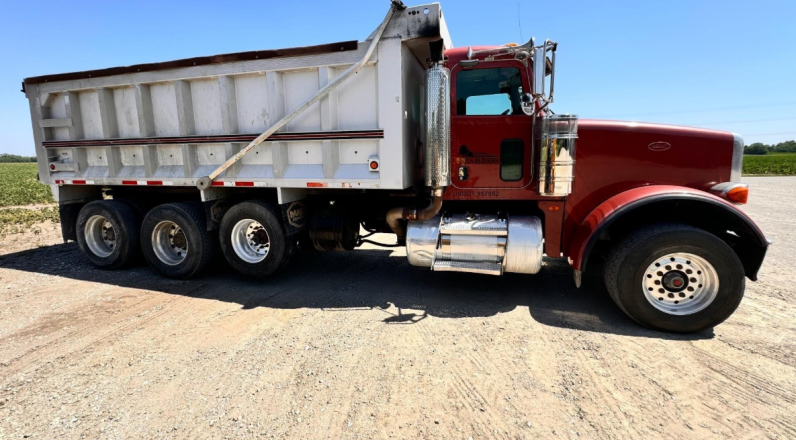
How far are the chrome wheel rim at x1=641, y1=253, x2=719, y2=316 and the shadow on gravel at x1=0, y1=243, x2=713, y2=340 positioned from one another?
0.30 metres

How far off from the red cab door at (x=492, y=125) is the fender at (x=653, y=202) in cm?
92

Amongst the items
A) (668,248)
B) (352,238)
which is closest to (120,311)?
(352,238)

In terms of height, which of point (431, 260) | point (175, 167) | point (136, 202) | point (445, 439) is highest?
point (175, 167)

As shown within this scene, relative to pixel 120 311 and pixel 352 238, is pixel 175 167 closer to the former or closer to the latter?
pixel 120 311

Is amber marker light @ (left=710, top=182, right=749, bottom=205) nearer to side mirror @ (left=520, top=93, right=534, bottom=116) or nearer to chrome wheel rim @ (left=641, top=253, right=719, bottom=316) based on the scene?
chrome wheel rim @ (left=641, top=253, right=719, bottom=316)

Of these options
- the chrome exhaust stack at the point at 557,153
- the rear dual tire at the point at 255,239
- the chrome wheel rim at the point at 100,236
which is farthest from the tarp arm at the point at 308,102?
the chrome wheel rim at the point at 100,236

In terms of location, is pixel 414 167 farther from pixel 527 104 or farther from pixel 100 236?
pixel 100 236

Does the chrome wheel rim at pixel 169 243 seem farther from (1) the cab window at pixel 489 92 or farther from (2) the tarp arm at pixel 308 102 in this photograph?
(1) the cab window at pixel 489 92

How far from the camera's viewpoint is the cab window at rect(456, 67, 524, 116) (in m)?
4.82

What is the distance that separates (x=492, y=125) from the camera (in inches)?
193

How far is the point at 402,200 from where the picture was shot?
582 centimetres

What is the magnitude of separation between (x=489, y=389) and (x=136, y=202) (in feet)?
21.0

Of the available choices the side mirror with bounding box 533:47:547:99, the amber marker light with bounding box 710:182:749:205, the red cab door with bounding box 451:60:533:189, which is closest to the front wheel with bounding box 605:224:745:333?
the amber marker light with bounding box 710:182:749:205

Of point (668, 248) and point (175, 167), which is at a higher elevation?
point (175, 167)
